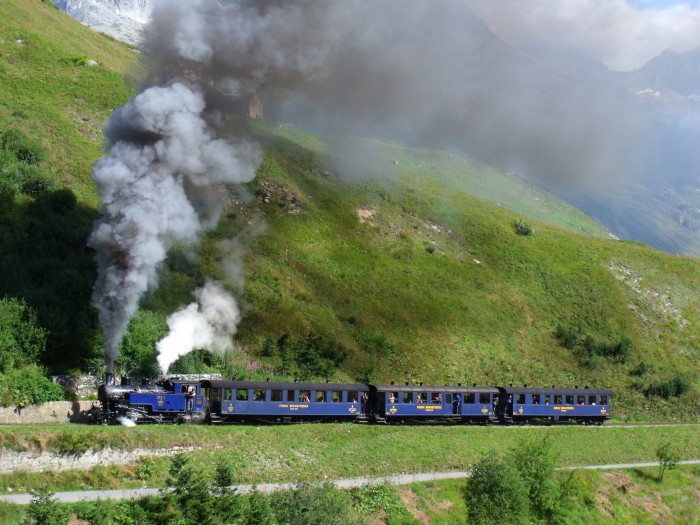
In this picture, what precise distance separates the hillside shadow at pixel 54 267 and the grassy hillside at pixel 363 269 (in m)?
0.11

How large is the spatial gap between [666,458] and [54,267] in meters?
37.1

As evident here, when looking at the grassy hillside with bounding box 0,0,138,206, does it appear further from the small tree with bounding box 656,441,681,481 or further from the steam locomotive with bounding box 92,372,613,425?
the small tree with bounding box 656,441,681,481

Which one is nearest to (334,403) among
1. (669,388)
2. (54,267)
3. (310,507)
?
(310,507)

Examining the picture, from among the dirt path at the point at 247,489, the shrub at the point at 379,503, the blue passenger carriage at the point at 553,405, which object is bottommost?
the shrub at the point at 379,503

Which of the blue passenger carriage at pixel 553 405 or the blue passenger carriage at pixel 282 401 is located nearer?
the blue passenger carriage at pixel 282 401

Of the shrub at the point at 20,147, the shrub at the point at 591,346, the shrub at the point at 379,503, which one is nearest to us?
the shrub at the point at 379,503

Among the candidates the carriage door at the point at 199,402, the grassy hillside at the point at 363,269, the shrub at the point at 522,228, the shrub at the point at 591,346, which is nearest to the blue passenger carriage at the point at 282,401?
the carriage door at the point at 199,402

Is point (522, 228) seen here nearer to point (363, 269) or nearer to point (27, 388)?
point (363, 269)

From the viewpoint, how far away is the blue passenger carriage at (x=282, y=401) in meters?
30.0

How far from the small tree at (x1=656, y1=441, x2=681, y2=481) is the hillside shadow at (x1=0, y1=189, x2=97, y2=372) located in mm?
32331

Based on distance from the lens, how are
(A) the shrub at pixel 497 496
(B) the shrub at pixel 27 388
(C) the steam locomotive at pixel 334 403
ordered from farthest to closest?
(C) the steam locomotive at pixel 334 403 < (B) the shrub at pixel 27 388 < (A) the shrub at pixel 497 496

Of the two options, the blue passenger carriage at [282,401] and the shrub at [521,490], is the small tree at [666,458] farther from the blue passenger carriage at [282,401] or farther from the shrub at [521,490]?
the blue passenger carriage at [282,401]

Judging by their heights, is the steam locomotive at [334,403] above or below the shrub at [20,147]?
below

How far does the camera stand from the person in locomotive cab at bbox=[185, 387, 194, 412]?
29.0 m
